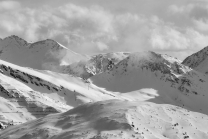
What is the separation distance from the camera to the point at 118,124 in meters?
63.7

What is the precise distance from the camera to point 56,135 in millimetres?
65062

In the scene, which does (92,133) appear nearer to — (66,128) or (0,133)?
(66,128)

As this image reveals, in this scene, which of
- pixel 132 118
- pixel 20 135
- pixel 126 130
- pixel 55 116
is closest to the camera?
pixel 126 130

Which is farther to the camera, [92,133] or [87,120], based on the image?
[87,120]

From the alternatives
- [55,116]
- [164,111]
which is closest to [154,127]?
[164,111]

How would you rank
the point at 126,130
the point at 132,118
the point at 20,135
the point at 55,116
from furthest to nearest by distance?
1. the point at 55,116
2. the point at 20,135
3. the point at 132,118
4. the point at 126,130

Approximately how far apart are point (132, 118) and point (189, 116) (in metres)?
13.6

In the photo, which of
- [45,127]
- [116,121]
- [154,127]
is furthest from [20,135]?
[154,127]

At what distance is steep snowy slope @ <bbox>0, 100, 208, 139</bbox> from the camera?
6209 centimetres

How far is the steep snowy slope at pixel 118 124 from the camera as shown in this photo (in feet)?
204

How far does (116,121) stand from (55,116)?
52.9ft

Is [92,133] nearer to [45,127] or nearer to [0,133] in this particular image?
[45,127]

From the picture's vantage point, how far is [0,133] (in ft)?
262

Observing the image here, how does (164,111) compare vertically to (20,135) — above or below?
above
